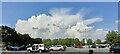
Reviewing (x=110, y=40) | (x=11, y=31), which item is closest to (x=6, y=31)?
(x=11, y=31)

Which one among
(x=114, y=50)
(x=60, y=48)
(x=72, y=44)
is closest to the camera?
(x=114, y=50)

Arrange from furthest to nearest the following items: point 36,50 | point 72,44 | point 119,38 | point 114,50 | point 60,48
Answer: point 72,44 < point 119,38 < point 60,48 < point 36,50 < point 114,50

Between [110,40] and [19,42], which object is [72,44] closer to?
[110,40]

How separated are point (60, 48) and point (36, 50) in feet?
26.9

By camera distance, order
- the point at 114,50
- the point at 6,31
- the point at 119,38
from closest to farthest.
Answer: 1. the point at 114,50
2. the point at 6,31
3. the point at 119,38

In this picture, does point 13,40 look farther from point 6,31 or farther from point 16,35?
point 6,31

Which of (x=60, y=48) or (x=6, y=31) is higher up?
(x=6, y=31)

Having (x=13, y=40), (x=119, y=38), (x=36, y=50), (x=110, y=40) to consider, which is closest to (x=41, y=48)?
(x=36, y=50)

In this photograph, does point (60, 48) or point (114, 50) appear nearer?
point (114, 50)

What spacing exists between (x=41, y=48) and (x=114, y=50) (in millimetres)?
9616

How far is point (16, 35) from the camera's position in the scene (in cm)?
5141

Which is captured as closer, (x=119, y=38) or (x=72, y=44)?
(x=119, y=38)

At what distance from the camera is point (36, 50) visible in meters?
33.7

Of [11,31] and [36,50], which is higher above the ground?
[11,31]
